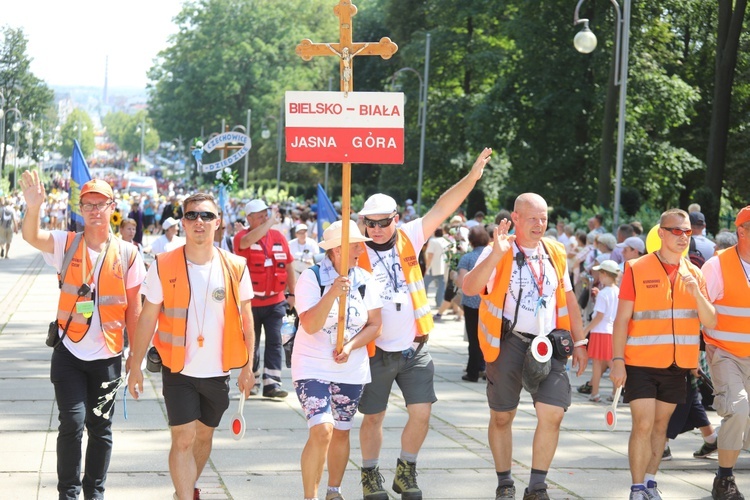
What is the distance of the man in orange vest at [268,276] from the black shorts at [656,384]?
15.4ft

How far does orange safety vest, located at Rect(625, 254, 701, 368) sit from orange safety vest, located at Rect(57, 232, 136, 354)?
317 cm

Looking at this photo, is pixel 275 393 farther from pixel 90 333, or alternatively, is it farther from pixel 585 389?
pixel 90 333

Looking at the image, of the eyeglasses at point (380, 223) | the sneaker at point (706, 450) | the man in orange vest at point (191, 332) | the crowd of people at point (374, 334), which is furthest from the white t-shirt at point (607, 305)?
the man in orange vest at point (191, 332)

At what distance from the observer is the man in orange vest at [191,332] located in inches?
257

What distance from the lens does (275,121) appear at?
78.0 metres

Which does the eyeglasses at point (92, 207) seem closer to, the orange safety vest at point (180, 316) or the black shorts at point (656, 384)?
the orange safety vest at point (180, 316)

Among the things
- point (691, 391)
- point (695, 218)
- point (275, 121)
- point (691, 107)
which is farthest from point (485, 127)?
point (275, 121)

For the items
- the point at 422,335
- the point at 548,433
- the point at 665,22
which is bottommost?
the point at 548,433

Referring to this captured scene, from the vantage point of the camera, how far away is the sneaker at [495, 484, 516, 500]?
7281 millimetres

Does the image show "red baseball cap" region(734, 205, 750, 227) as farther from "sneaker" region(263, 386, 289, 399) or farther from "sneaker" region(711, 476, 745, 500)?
"sneaker" region(263, 386, 289, 399)

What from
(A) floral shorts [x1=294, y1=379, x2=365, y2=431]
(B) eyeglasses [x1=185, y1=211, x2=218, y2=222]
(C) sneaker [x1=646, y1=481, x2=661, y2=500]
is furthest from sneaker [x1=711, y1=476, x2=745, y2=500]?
(B) eyeglasses [x1=185, y1=211, x2=218, y2=222]

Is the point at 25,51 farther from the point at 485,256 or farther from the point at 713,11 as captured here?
the point at 485,256

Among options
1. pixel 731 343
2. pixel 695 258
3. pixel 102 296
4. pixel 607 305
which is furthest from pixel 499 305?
pixel 607 305

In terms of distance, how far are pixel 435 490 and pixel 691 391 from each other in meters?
2.27
